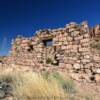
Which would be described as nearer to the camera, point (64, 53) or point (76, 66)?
point (76, 66)

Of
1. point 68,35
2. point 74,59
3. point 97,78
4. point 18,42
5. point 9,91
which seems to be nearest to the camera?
point 9,91

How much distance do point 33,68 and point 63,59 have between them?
183 cm

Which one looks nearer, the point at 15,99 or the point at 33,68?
the point at 15,99

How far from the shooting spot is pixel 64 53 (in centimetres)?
852

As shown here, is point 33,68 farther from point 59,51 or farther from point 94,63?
point 94,63

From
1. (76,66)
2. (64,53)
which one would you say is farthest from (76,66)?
(64,53)

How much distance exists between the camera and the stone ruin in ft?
25.2

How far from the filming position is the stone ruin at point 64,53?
25.2 feet

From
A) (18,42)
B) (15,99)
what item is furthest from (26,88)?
(18,42)

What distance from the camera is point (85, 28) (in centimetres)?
833

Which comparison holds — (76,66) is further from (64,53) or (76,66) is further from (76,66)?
(64,53)

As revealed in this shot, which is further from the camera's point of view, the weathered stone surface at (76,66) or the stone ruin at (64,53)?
the weathered stone surface at (76,66)

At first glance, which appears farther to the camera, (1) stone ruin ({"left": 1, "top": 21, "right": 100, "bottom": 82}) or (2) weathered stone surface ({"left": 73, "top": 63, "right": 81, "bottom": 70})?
(2) weathered stone surface ({"left": 73, "top": 63, "right": 81, "bottom": 70})

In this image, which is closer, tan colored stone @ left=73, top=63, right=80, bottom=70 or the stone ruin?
the stone ruin
